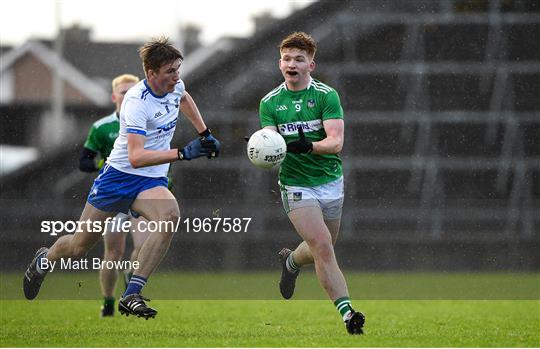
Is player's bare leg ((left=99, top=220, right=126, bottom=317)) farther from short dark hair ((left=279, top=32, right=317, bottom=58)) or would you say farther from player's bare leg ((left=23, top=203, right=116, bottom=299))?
short dark hair ((left=279, top=32, right=317, bottom=58))

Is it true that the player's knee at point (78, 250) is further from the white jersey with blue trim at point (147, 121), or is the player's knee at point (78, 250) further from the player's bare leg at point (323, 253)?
the player's bare leg at point (323, 253)

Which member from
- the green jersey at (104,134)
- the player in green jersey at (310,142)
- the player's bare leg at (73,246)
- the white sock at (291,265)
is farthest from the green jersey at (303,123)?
the green jersey at (104,134)

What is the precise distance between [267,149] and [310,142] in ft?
1.05

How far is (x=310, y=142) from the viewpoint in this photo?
284 inches

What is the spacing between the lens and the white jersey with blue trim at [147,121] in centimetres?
745

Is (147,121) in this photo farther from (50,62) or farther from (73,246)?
(50,62)

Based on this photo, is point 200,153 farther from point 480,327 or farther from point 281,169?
point 480,327

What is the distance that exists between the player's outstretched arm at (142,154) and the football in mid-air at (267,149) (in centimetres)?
49

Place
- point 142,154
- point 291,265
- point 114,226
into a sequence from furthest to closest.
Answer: point 114,226 < point 291,265 < point 142,154

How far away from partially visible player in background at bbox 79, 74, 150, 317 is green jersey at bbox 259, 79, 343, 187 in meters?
2.00

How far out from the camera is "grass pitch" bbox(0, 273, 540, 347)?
6.88 metres

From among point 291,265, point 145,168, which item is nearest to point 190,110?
point 145,168

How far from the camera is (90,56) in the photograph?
1773 centimetres

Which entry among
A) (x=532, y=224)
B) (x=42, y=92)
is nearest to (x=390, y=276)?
(x=532, y=224)
